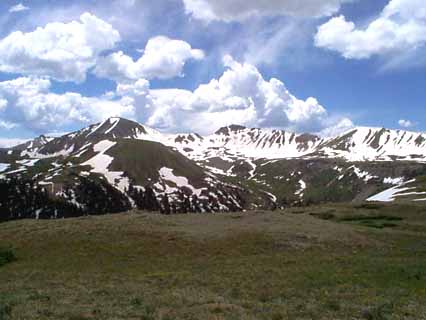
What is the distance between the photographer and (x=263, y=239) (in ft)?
141

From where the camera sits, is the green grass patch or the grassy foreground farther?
the green grass patch

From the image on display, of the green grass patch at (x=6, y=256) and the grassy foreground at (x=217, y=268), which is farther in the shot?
the green grass patch at (x=6, y=256)

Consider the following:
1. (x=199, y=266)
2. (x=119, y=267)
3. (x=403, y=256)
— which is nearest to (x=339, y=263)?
(x=403, y=256)

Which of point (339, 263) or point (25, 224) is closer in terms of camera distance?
point (339, 263)

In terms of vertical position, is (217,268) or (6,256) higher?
(6,256)

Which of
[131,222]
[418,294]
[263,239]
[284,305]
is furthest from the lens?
[131,222]

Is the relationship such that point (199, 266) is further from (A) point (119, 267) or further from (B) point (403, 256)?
(B) point (403, 256)

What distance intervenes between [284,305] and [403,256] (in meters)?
20.9

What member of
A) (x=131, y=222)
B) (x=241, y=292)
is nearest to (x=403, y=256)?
(x=241, y=292)

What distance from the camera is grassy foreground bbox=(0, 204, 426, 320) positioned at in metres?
18.4

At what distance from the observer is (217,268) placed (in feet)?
106

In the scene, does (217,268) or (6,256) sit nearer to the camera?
(217,268)

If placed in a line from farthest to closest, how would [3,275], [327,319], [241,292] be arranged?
[3,275]
[241,292]
[327,319]

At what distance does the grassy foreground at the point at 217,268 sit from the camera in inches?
723
